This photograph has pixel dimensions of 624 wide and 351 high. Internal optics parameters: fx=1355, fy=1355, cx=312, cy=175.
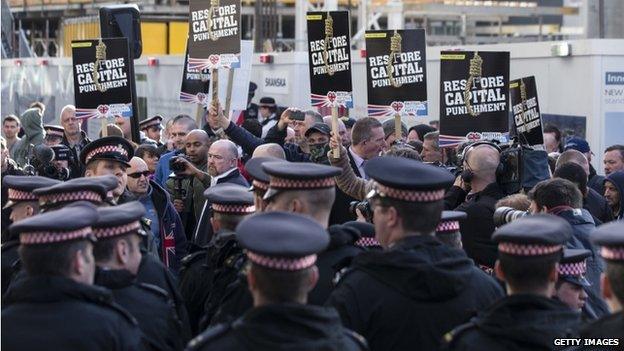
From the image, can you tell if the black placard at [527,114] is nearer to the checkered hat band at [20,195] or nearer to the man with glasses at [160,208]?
the man with glasses at [160,208]

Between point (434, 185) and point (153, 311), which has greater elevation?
point (434, 185)

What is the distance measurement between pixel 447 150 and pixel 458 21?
104 ft

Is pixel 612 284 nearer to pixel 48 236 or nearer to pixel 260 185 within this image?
pixel 48 236

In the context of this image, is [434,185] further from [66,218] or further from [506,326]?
[66,218]

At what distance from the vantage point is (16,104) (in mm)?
31609

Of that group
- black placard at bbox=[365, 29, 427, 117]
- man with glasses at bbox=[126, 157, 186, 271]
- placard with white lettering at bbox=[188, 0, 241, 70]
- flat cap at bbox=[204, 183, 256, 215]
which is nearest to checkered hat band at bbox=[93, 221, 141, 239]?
flat cap at bbox=[204, 183, 256, 215]

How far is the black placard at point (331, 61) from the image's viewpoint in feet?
40.0

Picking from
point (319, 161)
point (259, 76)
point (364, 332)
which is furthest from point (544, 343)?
point (259, 76)

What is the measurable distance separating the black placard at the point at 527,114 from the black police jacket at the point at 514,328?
7.15 metres

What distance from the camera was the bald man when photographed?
8.59 metres

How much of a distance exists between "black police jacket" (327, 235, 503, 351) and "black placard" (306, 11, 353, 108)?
6711mm

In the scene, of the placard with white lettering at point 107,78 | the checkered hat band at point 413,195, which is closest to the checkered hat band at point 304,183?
the checkered hat band at point 413,195

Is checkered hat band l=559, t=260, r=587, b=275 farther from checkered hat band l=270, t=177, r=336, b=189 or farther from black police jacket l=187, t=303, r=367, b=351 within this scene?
black police jacket l=187, t=303, r=367, b=351

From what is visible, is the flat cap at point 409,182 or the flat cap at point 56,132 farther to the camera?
the flat cap at point 56,132
